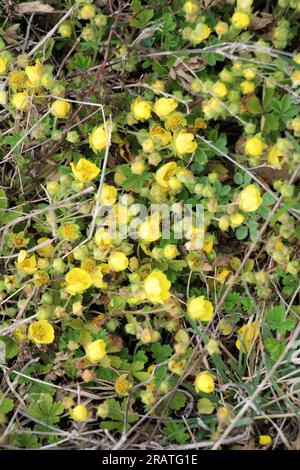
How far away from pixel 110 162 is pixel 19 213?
36 cm

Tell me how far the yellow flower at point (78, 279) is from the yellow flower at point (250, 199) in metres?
0.54

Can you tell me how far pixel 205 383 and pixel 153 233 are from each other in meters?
0.49

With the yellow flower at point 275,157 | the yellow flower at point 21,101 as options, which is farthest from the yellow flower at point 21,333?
the yellow flower at point 275,157

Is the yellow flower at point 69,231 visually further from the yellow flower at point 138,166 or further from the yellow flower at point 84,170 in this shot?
the yellow flower at point 138,166

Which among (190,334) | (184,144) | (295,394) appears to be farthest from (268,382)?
(184,144)

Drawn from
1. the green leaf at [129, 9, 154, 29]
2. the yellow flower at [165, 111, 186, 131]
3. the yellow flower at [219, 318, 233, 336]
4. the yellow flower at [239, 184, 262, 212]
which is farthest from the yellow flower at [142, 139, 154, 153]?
the yellow flower at [219, 318, 233, 336]

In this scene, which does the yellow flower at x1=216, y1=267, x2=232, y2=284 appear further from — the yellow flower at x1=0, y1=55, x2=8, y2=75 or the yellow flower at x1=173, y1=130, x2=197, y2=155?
the yellow flower at x1=0, y1=55, x2=8, y2=75

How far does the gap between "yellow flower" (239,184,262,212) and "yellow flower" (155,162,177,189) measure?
24cm

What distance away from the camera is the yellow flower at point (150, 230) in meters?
1.92

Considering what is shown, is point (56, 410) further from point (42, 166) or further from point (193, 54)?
point (193, 54)

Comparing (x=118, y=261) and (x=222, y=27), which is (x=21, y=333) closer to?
(x=118, y=261)

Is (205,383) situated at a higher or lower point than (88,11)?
lower

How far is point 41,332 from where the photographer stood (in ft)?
6.46

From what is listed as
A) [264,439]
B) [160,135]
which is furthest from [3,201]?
[264,439]
